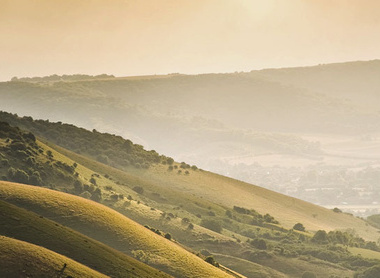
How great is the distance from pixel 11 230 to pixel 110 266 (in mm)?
9413

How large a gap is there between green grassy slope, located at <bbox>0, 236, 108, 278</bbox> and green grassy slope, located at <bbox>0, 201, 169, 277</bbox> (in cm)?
497

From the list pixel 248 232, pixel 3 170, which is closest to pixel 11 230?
pixel 3 170

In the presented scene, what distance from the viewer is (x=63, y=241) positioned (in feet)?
255

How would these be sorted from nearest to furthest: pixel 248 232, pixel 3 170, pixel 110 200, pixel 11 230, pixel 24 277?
pixel 24 277 < pixel 11 230 < pixel 3 170 < pixel 110 200 < pixel 248 232

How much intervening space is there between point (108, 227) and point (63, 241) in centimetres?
2166

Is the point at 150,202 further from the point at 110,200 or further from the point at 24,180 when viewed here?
the point at 24,180

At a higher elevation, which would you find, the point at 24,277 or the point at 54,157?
the point at 54,157

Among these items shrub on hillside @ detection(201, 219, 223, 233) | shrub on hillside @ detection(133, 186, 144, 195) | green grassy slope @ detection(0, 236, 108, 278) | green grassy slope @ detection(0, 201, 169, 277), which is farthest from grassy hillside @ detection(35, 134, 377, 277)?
green grassy slope @ detection(0, 236, 108, 278)

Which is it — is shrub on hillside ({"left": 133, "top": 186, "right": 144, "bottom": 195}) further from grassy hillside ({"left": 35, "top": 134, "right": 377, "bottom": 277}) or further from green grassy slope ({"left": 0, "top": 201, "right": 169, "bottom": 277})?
green grassy slope ({"left": 0, "top": 201, "right": 169, "bottom": 277})

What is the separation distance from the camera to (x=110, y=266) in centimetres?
7850

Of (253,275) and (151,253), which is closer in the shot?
(151,253)

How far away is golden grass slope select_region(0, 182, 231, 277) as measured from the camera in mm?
94000

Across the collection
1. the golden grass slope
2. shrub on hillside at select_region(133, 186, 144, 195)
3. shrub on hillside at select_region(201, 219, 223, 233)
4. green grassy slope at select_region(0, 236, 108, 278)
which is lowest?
green grassy slope at select_region(0, 236, 108, 278)

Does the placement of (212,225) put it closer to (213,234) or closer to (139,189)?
(213,234)
